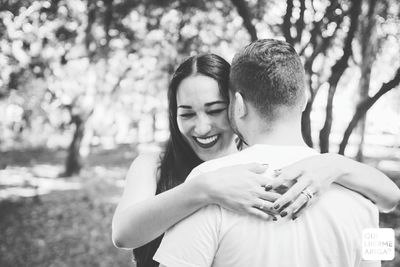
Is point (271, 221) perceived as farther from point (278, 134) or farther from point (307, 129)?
point (307, 129)

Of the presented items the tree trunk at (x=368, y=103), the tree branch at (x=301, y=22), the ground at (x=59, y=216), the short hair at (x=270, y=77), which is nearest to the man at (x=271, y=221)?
the short hair at (x=270, y=77)

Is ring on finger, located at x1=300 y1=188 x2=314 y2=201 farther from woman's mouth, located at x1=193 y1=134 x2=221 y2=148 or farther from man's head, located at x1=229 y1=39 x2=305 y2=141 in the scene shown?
woman's mouth, located at x1=193 y1=134 x2=221 y2=148

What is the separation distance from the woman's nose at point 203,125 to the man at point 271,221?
0.52m

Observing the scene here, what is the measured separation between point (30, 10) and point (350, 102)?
8310mm

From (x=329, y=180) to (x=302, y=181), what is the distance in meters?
0.13

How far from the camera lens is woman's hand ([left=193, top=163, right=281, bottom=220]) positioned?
1174 mm

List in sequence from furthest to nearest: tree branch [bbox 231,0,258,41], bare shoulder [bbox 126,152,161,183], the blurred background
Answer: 1. the blurred background
2. tree branch [bbox 231,0,258,41]
3. bare shoulder [bbox 126,152,161,183]

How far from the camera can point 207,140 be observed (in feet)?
6.71

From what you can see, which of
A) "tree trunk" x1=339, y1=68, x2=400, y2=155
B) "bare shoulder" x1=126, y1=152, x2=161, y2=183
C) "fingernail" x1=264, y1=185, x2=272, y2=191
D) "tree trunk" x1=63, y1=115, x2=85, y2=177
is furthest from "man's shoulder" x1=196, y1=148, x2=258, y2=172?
"tree trunk" x1=63, y1=115, x2=85, y2=177

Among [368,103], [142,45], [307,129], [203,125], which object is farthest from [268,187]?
[142,45]

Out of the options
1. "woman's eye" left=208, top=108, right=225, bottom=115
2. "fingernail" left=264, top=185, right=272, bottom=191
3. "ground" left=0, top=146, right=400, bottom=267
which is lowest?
"ground" left=0, top=146, right=400, bottom=267

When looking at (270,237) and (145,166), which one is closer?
(270,237)

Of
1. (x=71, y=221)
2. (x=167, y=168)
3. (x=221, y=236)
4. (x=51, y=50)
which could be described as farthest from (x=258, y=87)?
(x=51, y=50)

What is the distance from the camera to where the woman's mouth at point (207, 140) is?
80.3 inches
